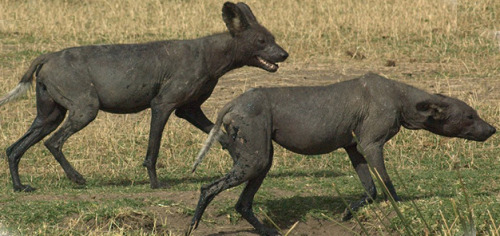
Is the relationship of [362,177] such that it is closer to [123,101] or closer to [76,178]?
[123,101]

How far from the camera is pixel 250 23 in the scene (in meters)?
9.61

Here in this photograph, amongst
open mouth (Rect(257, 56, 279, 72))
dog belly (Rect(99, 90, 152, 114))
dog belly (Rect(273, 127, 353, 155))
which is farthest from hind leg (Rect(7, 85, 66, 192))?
dog belly (Rect(273, 127, 353, 155))

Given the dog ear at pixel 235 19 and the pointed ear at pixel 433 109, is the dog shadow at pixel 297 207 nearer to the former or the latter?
the pointed ear at pixel 433 109

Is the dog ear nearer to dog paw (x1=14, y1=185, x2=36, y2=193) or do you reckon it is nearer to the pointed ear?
the pointed ear

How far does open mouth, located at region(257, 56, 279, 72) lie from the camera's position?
9508 mm

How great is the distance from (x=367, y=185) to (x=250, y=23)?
2443mm

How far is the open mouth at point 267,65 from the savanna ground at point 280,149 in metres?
1.09

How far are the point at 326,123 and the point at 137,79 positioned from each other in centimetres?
238

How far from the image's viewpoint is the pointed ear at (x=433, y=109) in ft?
26.3

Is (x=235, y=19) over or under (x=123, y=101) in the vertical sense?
over

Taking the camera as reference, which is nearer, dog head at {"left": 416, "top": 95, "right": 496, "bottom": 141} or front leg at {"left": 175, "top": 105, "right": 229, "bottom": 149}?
dog head at {"left": 416, "top": 95, "right": 496, "bottom": 141}

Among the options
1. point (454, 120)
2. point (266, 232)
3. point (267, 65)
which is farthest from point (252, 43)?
point (266, 232)

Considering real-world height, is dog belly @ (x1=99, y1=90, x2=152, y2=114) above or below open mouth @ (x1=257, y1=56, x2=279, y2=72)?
below

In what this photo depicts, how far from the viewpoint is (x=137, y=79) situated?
30.7 ft
